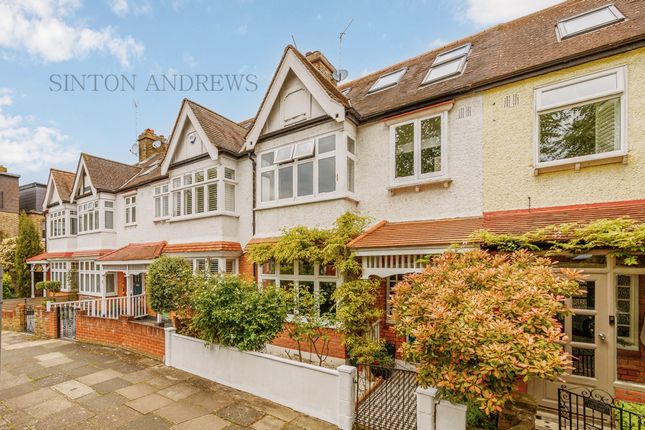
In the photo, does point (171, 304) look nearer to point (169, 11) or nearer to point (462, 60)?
point (169, 11)

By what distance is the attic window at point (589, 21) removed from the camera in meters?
7.24

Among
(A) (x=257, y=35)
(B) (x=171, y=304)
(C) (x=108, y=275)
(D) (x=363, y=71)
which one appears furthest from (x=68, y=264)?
(D) (x=363, y=71)

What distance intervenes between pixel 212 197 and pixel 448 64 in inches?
371

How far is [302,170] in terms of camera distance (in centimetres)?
961

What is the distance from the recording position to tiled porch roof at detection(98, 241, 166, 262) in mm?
12948

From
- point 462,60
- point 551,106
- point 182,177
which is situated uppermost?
point 462,60

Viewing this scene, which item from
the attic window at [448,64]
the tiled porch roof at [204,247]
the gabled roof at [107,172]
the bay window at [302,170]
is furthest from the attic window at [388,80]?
the gabled roof at [107,172]

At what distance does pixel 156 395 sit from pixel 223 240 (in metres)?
5.38

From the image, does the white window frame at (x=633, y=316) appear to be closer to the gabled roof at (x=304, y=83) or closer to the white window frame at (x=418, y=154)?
the white window frame at (x=418, y=154)

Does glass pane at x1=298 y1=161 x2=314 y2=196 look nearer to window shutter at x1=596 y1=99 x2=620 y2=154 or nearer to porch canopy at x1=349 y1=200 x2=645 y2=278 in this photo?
porch canopy at x1=349 y1=200 x2=645 y2=278

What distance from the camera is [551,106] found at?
21.8ft

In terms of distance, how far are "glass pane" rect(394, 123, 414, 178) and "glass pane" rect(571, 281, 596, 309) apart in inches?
173

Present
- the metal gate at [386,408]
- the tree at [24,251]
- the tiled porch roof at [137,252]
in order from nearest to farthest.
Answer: the metal gate at [386,408]
the tiled porch roof at [137,252]
the tree at [24,251]

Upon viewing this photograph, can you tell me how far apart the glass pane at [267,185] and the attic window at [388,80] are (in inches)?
185
